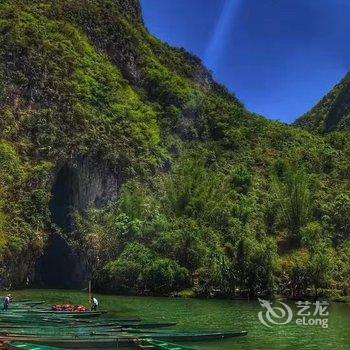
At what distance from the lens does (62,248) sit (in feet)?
245

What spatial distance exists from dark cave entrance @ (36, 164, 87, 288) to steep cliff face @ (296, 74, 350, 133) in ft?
248

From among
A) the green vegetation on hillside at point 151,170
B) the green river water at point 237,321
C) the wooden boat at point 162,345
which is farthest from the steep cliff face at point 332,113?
the wooden boat at point 162,345

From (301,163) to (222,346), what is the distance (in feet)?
229

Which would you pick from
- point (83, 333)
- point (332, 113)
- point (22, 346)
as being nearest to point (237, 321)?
point (83, 333)

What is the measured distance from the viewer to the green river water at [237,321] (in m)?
26.8

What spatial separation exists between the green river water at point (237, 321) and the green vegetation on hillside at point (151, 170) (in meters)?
6.58

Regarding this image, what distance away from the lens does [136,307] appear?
143 feet

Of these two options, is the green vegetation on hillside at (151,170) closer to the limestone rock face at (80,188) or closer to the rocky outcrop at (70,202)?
the limestone rock face at (80,188)

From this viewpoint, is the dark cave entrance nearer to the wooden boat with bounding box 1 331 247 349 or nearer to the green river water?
the green river water

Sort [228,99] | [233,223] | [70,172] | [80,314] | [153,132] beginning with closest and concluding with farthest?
[80,314] < [233,223] < [70,172] < [153,132] < [228,99]

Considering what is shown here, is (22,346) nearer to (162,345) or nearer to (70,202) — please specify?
(162,345)

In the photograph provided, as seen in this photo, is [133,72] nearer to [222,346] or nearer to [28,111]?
[28,111]

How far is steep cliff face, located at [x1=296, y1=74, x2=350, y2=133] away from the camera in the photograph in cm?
13625

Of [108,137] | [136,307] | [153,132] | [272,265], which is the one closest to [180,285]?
[272,265]
